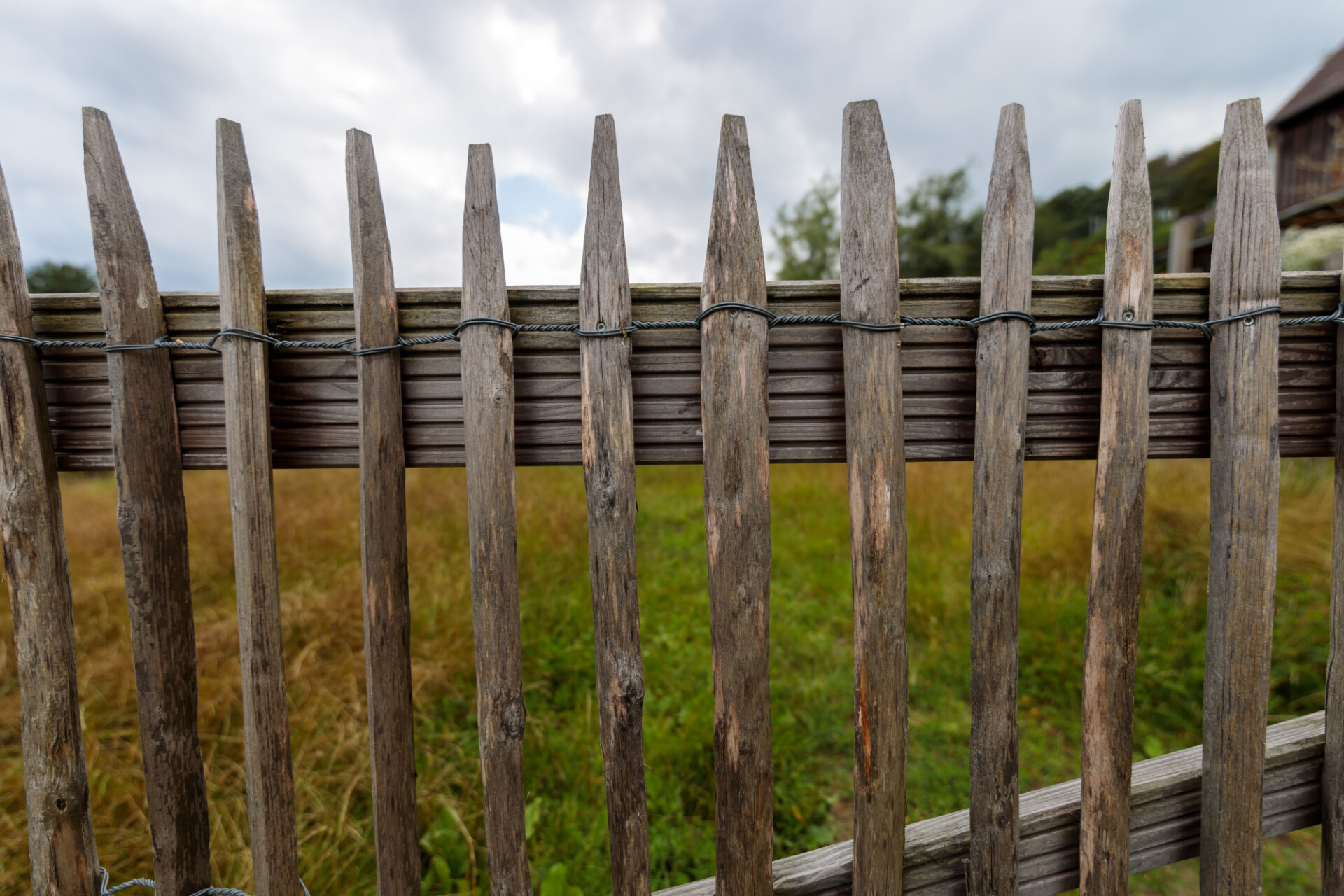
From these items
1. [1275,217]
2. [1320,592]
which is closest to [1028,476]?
[1320,592]

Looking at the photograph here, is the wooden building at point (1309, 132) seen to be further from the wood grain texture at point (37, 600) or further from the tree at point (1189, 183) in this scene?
the wood grain texture at point (37, 600)

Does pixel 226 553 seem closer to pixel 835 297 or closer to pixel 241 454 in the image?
pixel 241 454

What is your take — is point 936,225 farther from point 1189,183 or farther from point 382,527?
point 382,527

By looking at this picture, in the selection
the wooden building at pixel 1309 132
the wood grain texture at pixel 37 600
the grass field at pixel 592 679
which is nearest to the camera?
the wood grain texture at pixel 37 600

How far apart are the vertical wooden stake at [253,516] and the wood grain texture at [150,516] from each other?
0.56ft

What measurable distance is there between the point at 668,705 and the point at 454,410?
8.38ft

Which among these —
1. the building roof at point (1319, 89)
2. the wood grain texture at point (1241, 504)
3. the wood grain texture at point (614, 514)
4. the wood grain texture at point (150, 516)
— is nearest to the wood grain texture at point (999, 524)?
the wood grain texture at point (1241, 504)

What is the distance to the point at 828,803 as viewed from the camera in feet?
9.17

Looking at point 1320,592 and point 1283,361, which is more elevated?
point 1283,361

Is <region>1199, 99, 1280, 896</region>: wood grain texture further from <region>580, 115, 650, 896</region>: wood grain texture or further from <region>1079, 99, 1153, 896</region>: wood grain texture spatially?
<region>580, 115, 650, 896</region>: wood grain texture

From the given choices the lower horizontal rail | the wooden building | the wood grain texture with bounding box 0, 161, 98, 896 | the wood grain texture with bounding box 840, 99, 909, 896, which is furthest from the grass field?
the wooden building

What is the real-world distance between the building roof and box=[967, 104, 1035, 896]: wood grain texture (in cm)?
2060

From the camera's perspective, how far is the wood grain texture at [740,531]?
1308 millimetres

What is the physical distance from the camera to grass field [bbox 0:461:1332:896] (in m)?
2.45
